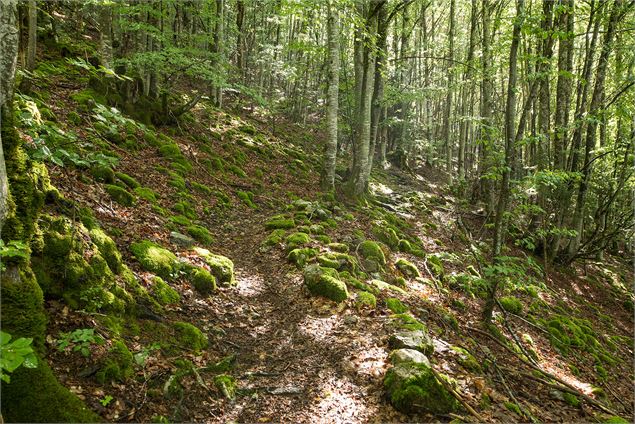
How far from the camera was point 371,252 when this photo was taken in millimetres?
8656

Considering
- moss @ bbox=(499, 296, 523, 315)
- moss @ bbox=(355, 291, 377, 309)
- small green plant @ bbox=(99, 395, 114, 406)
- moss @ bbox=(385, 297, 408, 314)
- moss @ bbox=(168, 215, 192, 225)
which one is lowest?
moss @ bbox=(499, 296, 523, 315)

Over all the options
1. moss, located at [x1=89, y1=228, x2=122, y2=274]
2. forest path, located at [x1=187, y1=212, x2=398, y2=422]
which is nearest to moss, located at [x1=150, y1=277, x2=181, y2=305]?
forest path, located at [x1=187, y1=212, x2=398, y2=422]

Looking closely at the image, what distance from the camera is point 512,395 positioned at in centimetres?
476

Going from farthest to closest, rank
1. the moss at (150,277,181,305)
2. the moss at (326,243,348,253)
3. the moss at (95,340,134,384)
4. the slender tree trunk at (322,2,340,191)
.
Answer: the slender tree trunk at (322,2,340,191) → the moss at (326,243,348,253) → the moss at (150,277,181,305) → the moss at (95,340,134,384)

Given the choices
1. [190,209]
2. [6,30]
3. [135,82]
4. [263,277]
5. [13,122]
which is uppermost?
[135,82]

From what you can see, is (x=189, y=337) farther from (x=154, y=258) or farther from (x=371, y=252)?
(x=371, y=252)

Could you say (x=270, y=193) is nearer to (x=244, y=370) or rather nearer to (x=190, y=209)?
(x=190, y=209)

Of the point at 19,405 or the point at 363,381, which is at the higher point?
the point at 19,405

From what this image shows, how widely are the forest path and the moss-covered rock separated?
166 mm

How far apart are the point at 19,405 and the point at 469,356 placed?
5.16 metres

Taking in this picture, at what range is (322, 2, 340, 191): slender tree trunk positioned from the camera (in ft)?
36.3

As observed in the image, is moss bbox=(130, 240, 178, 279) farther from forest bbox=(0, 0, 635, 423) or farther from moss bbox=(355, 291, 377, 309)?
moss bbox=(355, 291, 377, 309)

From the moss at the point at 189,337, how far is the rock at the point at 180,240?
2219 millimetres

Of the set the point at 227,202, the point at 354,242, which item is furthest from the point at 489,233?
the point at 227,202
